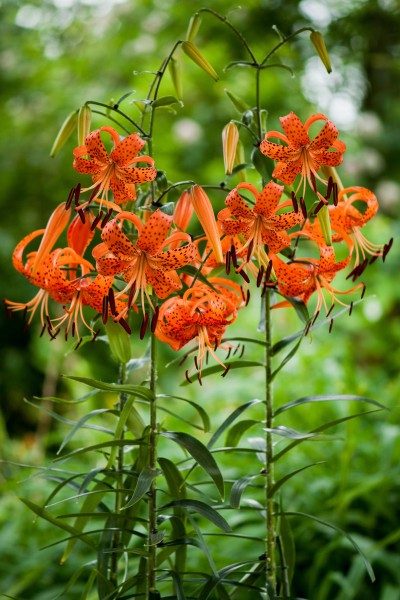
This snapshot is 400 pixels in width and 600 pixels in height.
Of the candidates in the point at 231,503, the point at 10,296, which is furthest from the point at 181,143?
the point at 231,503

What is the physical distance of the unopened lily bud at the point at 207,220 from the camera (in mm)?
788

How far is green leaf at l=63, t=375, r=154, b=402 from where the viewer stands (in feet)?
2.45

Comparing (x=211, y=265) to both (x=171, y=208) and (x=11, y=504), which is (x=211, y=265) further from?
(x=11, y=504)

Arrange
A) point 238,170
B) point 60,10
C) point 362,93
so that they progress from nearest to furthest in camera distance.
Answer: point 238,170 < point 60,10 < point 362,93

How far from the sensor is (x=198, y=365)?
814 millimetres

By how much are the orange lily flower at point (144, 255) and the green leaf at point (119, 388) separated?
7 centimetres

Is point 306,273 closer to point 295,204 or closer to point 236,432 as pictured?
point 295,204

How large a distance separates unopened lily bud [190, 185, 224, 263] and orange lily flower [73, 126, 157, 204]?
0.06 meters

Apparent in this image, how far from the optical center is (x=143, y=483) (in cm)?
79

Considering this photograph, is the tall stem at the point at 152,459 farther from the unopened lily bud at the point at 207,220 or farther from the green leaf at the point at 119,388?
the unopened lily bud at the point at 207,220

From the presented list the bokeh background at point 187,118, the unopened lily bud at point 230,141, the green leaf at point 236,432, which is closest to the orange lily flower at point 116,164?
the unopened lily bud at point 230,141

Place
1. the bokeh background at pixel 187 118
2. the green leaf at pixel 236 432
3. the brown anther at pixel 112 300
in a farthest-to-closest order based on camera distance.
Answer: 1. the bokeh background at pixel 187 118
2. the green leaf at pixel 236 432
3. the brown anther at pixel 112 300

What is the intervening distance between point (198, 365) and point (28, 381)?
2632 mm

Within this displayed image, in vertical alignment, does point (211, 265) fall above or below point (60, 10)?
below
